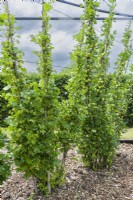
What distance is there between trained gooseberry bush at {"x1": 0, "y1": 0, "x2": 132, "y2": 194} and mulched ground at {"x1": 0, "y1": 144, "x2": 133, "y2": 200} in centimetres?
18

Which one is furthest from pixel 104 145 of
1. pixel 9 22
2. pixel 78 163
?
pixel 9 22

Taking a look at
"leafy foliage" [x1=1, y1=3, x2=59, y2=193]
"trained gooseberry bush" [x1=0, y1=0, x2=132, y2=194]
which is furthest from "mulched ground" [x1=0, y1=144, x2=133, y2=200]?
"leafy foliage" [x1=1, y1=3, x2=59, y2=193]

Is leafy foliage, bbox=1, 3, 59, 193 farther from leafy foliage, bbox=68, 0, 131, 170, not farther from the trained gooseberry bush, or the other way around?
leafy foliage, bbox=68, 0, 131, 170

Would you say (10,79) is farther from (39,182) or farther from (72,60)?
(39,182)

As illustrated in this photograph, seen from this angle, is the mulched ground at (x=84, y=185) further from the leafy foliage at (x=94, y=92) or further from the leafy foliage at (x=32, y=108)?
the leafy foliage at (x=32, y=108)

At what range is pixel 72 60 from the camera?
454 cm

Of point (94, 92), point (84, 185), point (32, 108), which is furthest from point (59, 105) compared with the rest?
point (84, 185)

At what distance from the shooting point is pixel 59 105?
13.6 feet

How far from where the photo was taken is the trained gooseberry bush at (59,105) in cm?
363

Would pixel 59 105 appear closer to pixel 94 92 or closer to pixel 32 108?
pixel 32 108

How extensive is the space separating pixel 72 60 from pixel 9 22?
4.01ft

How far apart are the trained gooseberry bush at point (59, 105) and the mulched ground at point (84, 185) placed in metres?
0.18

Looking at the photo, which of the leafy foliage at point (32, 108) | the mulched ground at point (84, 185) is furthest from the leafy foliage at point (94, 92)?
the leafy foliage at point (32, 108)

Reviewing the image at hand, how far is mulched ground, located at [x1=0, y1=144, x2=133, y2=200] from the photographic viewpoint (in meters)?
4.30
